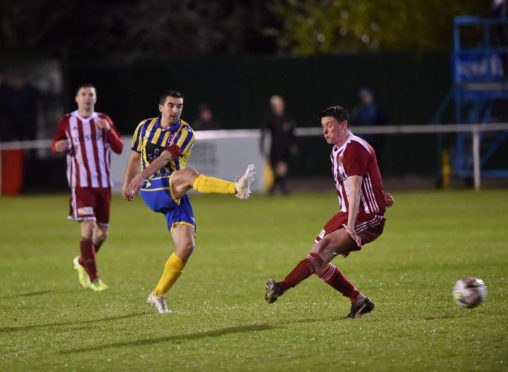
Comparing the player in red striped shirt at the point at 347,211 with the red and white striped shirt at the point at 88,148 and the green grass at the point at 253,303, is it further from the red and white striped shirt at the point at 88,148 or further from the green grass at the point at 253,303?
the red and white striped shirt at the point at 88,148

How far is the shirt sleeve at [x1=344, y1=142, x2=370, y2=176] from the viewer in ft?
28.4

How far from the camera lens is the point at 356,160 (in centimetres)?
868

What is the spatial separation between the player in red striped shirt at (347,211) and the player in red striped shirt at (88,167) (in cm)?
356

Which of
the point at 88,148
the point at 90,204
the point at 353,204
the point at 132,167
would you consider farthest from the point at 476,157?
the point at 353,204

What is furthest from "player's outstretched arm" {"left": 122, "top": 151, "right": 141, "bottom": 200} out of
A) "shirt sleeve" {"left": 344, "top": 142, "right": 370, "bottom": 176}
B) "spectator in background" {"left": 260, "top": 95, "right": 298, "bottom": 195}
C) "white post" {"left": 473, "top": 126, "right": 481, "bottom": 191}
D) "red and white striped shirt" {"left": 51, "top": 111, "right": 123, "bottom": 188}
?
"white post" {"left": 473, "top": 126, "right": 481, "bottom": 191}

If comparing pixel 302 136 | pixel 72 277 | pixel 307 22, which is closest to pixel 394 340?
pixel 72 277

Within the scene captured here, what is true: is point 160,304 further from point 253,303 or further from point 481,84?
point 481,84

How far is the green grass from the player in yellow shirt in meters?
0.43

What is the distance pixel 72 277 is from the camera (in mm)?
12758

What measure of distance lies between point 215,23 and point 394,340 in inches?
1152

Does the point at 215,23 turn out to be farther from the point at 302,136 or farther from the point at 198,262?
the point at 198,262

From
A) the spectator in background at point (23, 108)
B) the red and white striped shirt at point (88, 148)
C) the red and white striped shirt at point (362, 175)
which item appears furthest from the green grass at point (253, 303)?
the spectator in background at point (23, 108)

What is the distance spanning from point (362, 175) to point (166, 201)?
1.84m

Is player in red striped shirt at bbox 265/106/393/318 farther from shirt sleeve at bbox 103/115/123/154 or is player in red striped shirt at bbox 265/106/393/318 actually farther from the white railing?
the white railing
